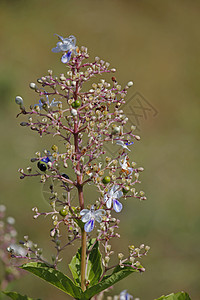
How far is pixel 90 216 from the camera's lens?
4.64ft

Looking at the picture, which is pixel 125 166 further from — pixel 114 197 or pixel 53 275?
pixel 53 275

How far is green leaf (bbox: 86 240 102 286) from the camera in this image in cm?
157

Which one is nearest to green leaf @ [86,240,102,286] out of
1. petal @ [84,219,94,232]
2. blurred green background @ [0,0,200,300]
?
petal @ [84,219,94,232]

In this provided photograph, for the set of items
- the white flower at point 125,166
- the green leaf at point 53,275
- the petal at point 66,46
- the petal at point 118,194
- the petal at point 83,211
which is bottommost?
the green leaf at point 53,275

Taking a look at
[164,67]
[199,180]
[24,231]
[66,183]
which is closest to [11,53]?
Result: [164,67]

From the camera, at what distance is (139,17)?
1148 centimetres

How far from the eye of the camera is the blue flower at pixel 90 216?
4.59 feet

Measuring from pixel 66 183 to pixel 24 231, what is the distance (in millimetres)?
3522

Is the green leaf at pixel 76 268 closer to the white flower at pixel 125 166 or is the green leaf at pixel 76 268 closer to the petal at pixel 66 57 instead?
the white flower at pixel 125 166

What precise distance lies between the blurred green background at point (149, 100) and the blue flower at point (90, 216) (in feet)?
8.38

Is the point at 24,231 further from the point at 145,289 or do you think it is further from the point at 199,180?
the point at 199,180

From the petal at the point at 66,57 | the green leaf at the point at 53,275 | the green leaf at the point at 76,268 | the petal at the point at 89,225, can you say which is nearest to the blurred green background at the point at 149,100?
the green leaf at the point at 76,268

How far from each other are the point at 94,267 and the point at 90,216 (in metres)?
0.27

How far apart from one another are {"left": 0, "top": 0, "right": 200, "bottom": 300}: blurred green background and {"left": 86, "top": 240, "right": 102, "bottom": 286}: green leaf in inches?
91.1
